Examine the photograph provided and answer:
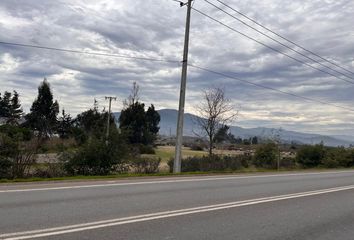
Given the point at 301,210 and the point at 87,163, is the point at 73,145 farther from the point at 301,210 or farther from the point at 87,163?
the point at 301,210

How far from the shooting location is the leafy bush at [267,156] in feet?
142

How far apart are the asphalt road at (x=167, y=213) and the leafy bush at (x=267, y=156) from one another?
2970cm

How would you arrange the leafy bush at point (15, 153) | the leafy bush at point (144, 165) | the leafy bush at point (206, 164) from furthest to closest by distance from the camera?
1. the leafy bush at point (206, 164)
2. the leafy bush at point (144, 165)
3. the leafy bush at point (15, 153)

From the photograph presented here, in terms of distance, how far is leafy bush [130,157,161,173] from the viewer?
76.5ft

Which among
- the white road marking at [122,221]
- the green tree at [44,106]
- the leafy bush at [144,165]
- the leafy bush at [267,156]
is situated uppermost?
the green tree at [44,106]

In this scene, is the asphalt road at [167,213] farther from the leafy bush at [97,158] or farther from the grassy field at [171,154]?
the grassy field at [171,154]

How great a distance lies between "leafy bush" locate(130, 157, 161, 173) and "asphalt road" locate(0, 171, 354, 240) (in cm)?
954

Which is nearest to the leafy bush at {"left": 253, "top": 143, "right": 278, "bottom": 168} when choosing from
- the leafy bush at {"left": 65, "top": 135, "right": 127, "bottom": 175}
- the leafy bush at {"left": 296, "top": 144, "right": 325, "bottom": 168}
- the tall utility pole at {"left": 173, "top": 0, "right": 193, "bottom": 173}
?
the leafy bush at {"left": 296, "top": 144, "right": 325, "bottom": 168}

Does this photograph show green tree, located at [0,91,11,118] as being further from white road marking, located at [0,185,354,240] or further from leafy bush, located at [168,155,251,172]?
white road marking, located at [0,185,354,240]

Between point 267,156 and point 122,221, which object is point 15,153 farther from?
point 267,156

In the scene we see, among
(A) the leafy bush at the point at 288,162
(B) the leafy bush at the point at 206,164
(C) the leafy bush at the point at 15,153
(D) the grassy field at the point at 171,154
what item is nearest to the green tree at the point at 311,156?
(A) the leafy bush at the point at 288,162

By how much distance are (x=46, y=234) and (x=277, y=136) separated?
137 ft

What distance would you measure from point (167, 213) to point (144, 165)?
1491cm

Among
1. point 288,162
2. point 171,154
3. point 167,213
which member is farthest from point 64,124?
point 167,213
